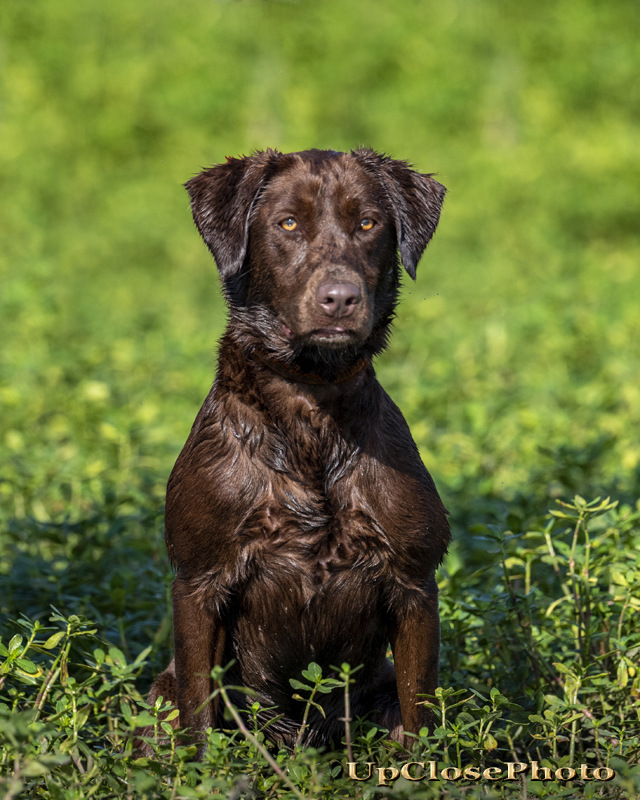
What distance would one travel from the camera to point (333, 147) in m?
16.6

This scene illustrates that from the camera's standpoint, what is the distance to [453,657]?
4008 mm

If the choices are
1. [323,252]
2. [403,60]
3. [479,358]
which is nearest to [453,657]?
[323,252]

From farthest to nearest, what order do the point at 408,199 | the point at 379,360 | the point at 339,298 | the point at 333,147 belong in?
the point at 333,147, the point at 379,360, the point at 408,199, the point at 339,298

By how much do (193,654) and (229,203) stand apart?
4.78ft

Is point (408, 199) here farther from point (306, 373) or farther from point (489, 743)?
point (489, 743)

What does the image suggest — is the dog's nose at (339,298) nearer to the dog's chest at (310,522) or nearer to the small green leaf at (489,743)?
the dog's chest at (310,522)

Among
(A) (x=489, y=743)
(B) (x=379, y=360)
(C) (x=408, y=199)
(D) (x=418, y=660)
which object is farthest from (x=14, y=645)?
(B) (x=379, y=360)

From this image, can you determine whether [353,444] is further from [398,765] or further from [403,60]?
[403,60]

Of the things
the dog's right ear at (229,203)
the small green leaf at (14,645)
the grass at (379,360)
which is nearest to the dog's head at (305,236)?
the dog's right ear at (229,203)

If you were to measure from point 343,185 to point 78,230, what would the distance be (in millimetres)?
11217

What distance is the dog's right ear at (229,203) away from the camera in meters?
3.52

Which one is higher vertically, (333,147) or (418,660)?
(333,147)

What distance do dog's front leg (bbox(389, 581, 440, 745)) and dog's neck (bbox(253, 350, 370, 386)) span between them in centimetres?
72

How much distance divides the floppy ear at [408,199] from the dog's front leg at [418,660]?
43.7 inches
